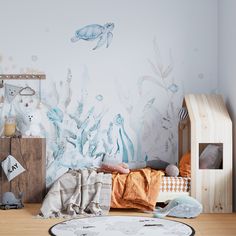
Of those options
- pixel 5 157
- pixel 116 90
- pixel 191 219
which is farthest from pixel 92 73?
pixel 191 219

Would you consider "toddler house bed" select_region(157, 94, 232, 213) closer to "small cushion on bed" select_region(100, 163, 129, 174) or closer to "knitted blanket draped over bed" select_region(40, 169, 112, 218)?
"small cushion on bed" select_region(100, 163, 129, 174)

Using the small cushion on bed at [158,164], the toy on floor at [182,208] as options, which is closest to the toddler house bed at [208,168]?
the toy on floor at [182,208]

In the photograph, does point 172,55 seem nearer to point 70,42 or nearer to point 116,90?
point 116,90

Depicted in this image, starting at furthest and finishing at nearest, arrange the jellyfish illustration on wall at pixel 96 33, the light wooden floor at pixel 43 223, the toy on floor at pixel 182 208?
the jellyfish illustration on wall at pixel 96 33, the toy on floor at pixel 182 208, the light wooden floor at pixel 43 223

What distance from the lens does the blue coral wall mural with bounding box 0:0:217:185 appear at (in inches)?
217

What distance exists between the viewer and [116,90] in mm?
5523

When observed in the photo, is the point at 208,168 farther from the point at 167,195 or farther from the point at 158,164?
the point at 158,164

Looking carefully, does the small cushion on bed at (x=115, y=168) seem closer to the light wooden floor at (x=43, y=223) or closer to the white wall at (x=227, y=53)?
the light wooden floor at (x=43, y=223)

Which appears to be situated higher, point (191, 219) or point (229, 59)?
point (229, 59)

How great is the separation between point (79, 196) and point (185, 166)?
108 centimetres

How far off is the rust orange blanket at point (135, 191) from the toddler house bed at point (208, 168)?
0.51ft

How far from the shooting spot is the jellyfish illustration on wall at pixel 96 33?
216 inches

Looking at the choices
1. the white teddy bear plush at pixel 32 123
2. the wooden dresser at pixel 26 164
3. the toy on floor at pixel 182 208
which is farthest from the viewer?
the white teddy bear plush at pixel 32 123

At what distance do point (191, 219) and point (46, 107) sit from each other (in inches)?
76.6
